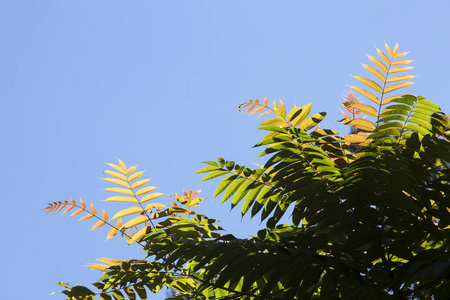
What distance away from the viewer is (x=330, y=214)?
1.99m

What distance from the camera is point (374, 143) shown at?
1866mm

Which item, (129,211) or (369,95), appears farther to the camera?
(129,211)

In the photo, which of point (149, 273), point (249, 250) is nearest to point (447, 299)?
point (249, 250)

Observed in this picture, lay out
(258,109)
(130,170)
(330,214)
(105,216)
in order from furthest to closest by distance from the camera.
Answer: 1. (258,109)
2. (105,216)
3. (130,170)
4. (330,214)

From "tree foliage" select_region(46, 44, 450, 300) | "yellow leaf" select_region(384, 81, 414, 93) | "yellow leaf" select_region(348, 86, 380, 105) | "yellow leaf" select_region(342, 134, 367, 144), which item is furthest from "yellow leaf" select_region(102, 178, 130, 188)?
"yellow leaf" select_region(384, 81, 414, 93)

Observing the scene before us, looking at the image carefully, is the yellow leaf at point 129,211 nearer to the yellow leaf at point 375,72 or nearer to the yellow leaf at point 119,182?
the yellow leaf at point 119,182

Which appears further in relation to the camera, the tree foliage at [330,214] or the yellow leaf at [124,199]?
the yellow leaf at [124,199]

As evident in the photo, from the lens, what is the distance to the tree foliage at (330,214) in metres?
1.76

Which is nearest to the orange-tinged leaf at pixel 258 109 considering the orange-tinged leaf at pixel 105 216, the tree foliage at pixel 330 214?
the tree foliage at pixel 330 214

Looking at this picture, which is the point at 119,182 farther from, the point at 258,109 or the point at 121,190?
the point at 258,109

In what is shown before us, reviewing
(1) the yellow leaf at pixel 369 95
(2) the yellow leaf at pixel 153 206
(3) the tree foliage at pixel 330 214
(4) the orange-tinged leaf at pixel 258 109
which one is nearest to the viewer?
(3) the tree foliage at pixel 330 214

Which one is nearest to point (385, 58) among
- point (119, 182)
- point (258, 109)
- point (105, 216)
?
point (258, 109)

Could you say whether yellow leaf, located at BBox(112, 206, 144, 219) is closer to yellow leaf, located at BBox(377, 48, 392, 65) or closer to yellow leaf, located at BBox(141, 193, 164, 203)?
yellow leaf, located at BBox(141, 193, 164, 203)

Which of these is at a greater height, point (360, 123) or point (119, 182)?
point (119, 182)
